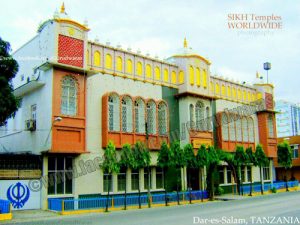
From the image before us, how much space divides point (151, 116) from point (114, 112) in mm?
3300

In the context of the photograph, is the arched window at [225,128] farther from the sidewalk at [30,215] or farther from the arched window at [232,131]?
the sidewalk at [30,215]

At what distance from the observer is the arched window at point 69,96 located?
21859 millimetres

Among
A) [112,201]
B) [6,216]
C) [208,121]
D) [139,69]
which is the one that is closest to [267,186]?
[208,121]

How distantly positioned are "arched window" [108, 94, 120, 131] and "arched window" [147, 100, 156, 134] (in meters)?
2.83

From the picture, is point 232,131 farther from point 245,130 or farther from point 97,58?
point 97,58

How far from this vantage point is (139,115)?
85.5 feet

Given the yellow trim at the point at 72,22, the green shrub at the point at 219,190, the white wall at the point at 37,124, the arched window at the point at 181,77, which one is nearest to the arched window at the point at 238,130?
the green shrub at the point at 219,190

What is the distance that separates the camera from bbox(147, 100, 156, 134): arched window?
Answer: 2662cm

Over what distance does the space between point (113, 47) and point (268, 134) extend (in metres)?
18.8

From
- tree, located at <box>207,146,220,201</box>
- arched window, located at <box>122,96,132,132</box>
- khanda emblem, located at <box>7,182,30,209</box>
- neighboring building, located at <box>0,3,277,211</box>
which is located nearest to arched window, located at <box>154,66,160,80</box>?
neighboring building, located at <box>0,3,277,211</box>

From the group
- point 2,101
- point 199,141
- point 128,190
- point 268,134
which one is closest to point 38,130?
point 2,101

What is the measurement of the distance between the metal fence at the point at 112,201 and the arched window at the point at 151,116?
4429mm

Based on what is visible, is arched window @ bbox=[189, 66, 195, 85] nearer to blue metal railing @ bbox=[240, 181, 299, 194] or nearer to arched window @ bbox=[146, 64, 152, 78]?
arched window @ bbox=[146, 64, 152, 78]

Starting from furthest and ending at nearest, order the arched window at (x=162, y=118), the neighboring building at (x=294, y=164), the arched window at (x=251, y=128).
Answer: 1. the neighboring building at (x=294, y=164)
2. the arched window at (x=251, y=128)
3. the arched window at (x=162, y=118)
